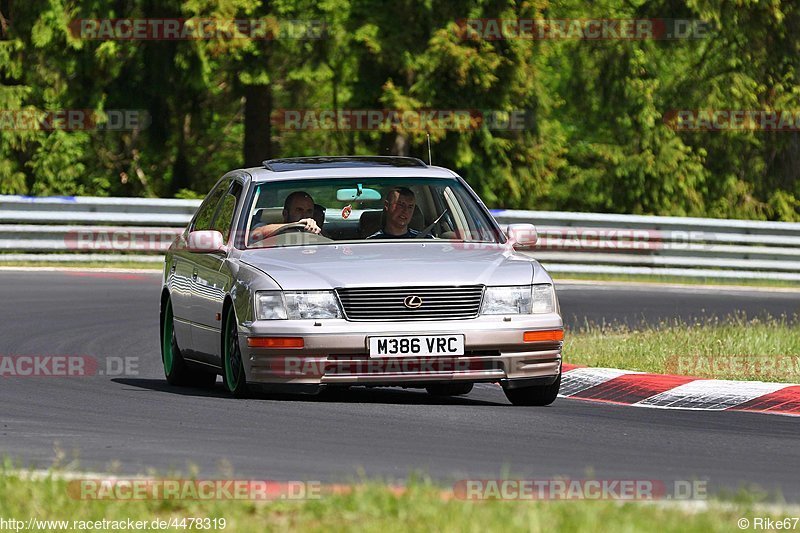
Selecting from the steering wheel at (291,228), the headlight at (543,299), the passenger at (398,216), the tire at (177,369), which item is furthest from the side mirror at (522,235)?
the tire at (177,369)

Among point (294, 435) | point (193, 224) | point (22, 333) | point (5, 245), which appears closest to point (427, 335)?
point (294, 435)

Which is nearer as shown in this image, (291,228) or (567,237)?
(291,228)

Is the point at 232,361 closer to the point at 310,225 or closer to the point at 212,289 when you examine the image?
the point at 212,289

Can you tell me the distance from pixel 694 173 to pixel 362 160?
28.0 metres

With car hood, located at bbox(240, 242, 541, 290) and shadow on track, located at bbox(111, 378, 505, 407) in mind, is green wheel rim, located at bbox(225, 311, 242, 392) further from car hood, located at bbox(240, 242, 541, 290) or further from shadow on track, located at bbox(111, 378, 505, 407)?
car hood, located at bbox(240, 242, 541, 290)

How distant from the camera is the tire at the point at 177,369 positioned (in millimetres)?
12555

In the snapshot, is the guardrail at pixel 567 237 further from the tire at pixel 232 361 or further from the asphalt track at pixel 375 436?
the tire at pixel 232 361

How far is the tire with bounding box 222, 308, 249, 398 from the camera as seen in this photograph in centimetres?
1075

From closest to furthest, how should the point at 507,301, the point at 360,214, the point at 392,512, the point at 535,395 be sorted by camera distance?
the point at 392,512 < the point at 507,301 < the point at 535,395 < the point at 360,214

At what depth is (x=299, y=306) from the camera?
1033cm

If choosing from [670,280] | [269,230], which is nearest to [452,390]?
[269,230]

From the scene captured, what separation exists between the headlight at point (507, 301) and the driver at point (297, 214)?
1.68 meters

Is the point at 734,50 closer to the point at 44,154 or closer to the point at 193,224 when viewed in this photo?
the point at 44,154

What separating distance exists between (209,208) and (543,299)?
3362 millimetres
